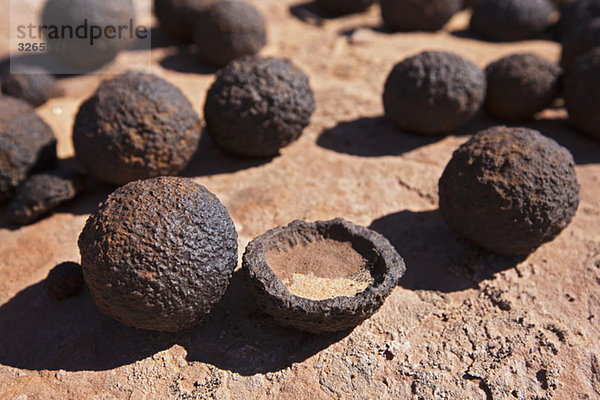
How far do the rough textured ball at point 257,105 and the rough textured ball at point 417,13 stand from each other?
4580 millimetres

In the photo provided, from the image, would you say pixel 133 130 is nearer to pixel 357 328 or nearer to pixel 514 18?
pixel 357 328

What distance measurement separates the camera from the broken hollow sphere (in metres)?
3.70

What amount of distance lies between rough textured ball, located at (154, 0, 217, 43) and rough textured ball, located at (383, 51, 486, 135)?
4289 millimetres

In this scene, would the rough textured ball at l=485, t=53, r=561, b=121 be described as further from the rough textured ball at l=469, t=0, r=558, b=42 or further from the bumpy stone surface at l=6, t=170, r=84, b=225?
the bumpy stone surface at l=6, t=170, r=84, b=225

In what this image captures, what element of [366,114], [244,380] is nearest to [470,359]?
[244,380]

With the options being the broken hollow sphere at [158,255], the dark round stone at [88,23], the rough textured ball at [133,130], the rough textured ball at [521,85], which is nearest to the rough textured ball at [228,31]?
the dark round stone at [88,23]

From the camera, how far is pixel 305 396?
3773mm

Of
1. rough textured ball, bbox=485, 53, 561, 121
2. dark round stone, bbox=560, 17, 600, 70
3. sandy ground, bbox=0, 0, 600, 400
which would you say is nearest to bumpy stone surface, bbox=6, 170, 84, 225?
sandy ground, bbox=0, 0, 600, 400

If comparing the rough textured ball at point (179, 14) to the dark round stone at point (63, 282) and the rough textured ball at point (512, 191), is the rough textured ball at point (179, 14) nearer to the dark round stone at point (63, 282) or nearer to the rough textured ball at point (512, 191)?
the dark round stone at point (63, 282)

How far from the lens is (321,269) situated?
14.2 feet

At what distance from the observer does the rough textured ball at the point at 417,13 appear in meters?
9.77

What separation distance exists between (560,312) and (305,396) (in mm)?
2242

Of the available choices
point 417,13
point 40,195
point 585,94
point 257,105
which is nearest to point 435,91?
point 585,94

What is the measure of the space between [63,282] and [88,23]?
525 cm
